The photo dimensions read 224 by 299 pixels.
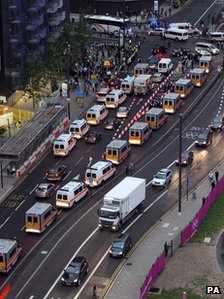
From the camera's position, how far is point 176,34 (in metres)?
168

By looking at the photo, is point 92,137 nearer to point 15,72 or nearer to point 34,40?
point 15,72

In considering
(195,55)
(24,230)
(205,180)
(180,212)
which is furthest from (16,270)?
(195,55)

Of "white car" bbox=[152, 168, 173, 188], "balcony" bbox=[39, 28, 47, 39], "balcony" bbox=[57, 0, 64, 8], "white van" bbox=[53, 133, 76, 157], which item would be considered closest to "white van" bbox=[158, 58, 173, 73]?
"balcony" bbox=[39, 28, 47, 39]

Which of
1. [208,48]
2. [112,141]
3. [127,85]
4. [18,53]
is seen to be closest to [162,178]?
[112,141]

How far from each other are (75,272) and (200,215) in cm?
1795

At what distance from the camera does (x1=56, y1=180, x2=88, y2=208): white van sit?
9850 centimetres

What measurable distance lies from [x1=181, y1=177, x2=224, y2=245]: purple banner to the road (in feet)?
13.5

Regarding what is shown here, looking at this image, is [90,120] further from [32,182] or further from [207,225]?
[207,225]

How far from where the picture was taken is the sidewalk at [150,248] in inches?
3208

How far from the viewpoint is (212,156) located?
4523 inches

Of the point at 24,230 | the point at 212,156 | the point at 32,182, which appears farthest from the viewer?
the point at 212,156

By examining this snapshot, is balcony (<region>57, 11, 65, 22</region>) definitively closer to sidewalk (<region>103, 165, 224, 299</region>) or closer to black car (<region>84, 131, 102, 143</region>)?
black car (<region>84, 131, 102, 143</region>)

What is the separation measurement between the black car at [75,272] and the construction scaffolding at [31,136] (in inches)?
1099

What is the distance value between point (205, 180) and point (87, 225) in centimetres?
1822
